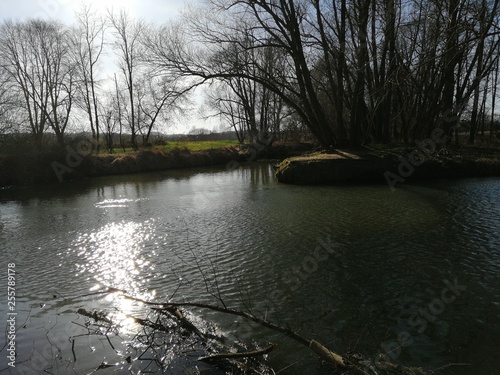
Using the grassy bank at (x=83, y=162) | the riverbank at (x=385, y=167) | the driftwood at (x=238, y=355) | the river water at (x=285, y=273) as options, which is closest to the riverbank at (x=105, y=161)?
the grassy bank at (x=83, y=162)

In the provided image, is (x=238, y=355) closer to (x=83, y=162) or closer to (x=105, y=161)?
(x=83, y=162)

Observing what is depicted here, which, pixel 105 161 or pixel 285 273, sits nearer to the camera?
pixel 285 273

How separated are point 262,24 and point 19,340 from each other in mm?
18329

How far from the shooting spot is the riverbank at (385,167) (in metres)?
17.4

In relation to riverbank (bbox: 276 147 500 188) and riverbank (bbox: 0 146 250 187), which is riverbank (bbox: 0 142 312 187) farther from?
riverbank (bbox: 276 147 500 188)

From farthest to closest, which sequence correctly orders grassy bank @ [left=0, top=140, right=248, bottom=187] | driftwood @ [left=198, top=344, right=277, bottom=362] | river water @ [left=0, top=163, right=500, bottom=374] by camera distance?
grassy bank @ [left=0, top=140, right=248, bottom=187] → river water @ [left=0, top=163, right=500, bottom=374] → driftwood @ [left=198, top=344, right=277, bottom=362]

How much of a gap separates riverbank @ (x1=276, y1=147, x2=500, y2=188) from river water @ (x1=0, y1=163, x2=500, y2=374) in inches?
158

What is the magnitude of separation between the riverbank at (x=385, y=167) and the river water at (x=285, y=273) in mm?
4022

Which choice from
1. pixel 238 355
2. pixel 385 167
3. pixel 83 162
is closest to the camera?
pixel 238 355

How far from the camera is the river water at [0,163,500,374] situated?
4.19m

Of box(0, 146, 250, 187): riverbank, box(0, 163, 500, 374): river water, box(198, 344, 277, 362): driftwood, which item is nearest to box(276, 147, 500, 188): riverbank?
box(0, 163, 500, 374): river water

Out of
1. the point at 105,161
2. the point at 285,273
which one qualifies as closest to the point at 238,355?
the point at 285,273

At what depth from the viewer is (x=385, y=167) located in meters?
17.5

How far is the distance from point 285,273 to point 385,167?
12745 mm
